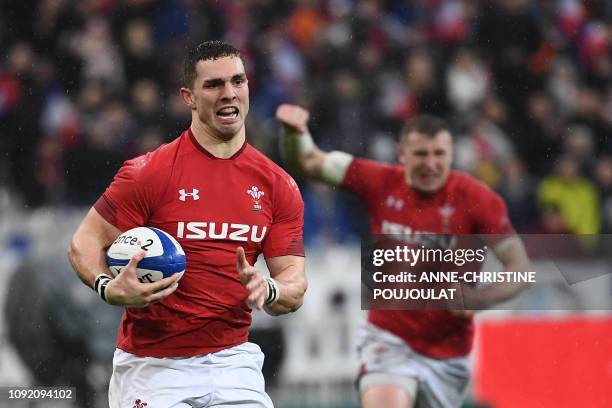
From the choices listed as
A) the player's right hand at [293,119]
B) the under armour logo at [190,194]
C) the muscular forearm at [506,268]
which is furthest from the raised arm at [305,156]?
the under armour logo at [190,194]

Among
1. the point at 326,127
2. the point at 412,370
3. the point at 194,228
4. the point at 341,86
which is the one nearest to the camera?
the point at 194,228

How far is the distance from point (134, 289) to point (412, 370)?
9.19 ft

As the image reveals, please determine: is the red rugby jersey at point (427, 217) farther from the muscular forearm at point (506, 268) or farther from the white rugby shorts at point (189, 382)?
the white rugby shorts at point (189, 382)

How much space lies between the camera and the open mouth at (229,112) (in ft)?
16.6

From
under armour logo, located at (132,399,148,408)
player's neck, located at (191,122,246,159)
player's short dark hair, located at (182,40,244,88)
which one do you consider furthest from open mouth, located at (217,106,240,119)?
under armour logo, located at (132,399,148,408)

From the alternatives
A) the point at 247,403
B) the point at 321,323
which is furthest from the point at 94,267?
the point at 321,323

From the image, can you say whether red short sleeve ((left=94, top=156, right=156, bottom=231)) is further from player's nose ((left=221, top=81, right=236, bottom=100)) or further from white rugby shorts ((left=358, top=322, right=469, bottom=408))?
white rugby shorts ((left=358, top=322, right=469, bottom=408))

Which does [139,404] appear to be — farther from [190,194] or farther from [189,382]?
[190,194]

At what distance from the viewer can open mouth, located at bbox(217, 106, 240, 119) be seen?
5055 millimetres

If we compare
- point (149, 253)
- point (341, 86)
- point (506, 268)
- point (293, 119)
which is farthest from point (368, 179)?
point (341, 86)

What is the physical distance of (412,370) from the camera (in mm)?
6895

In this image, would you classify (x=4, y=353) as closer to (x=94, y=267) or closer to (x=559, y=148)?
(x=94, y=267)

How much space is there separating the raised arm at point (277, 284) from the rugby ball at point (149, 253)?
0.31m

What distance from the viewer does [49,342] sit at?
360 inches
